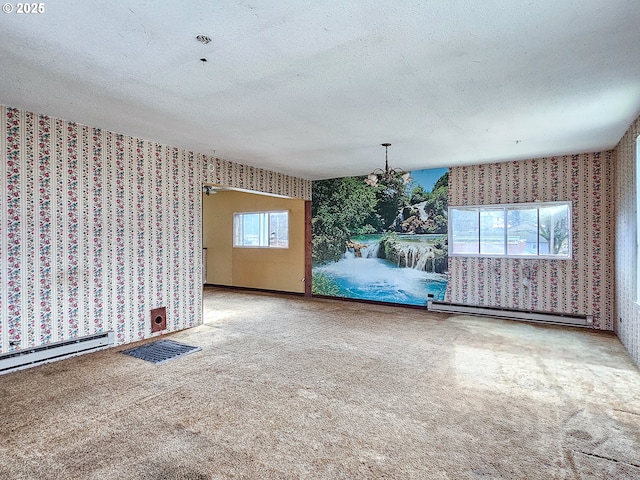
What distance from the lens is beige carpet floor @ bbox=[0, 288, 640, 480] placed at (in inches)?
82.7

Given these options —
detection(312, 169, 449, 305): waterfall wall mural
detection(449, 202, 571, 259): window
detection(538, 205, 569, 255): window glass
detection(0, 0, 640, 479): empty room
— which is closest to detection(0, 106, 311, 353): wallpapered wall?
detection(0, 0, 640, 479): empty room

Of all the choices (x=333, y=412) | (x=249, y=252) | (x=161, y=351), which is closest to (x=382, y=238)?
(x=249, y=252)

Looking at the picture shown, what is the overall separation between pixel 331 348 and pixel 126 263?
8.71 ft

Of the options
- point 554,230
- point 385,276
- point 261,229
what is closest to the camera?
point 554,230

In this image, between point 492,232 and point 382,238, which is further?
point 382,238

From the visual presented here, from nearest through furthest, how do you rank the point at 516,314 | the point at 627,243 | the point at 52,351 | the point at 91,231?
the point at 52,351 < the point at 91,231 < the point at 627,243 < the point at 516,314

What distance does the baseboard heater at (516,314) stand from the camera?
5.44m

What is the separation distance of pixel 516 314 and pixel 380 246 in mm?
2565

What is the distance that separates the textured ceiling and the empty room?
0.9 inches

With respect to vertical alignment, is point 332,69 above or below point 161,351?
above

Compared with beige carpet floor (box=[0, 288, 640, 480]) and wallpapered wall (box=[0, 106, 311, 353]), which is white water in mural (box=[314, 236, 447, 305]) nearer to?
beige carpet floor (box=[0, 288, 640, 480])

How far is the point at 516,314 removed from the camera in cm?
583

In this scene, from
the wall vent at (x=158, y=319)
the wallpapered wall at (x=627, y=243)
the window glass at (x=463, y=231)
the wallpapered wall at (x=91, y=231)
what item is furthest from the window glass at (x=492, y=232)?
the wall vent at (x=158, y=319)

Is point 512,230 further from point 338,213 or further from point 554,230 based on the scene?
point 338,213
